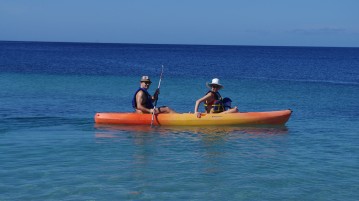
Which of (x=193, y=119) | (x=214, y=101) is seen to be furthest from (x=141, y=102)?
(x=214, y=101)

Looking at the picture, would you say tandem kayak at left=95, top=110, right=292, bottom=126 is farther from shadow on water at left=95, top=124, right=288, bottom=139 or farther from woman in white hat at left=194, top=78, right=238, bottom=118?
woman in white hat at left=194, top=78, right=238, bottom=118

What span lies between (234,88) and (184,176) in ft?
72.8

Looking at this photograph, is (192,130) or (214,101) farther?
(214,101)

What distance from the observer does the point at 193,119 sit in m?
15.9

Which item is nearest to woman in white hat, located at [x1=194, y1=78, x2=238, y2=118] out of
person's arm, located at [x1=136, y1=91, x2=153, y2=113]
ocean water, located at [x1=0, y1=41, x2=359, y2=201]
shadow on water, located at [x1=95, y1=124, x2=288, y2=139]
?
shadow on water, located at [x1=95, y1=124, x2=288, y2=139]

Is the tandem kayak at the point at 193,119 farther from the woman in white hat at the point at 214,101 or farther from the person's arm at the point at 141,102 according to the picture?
the woman in white hat at the point at 214,101

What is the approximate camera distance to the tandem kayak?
15.9 m

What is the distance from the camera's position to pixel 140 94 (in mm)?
15812

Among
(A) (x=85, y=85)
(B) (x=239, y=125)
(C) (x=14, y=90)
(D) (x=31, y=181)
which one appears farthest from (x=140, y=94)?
(A) (x=85, y=85)

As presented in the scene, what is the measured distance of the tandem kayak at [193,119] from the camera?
1590 cm

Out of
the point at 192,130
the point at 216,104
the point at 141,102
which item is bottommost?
the point at 192,130

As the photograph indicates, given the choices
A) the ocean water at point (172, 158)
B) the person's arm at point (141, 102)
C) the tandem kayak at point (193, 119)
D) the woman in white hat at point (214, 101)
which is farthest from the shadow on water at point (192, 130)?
the woman in white hat at point (214, 101)

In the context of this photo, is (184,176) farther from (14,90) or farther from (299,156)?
(14,90)

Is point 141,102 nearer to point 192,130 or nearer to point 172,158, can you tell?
point 192,130
